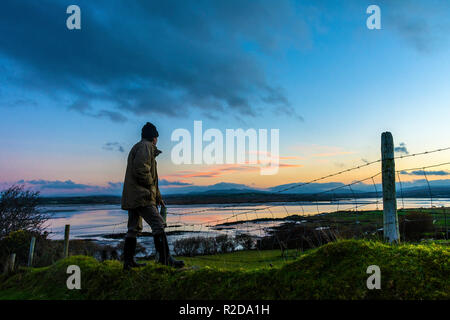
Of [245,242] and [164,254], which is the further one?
[245,242]

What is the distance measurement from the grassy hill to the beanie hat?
224 cm

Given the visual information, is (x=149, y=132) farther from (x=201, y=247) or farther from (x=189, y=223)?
(x=189, y=223)

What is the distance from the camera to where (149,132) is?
16.3ft

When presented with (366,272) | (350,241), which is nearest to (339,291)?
(366,272)

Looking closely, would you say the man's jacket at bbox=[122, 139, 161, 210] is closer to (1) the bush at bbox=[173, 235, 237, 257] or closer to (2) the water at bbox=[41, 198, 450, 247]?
(2) the water at bbox=[41, 198, 450, 247]

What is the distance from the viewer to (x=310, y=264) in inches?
139

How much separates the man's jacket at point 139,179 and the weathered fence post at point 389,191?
382 cm

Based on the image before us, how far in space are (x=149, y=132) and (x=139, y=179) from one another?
0.91 metres

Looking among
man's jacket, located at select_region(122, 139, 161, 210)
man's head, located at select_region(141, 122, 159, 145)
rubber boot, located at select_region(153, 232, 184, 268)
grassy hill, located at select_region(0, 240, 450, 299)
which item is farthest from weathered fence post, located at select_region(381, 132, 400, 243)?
man's head, located at select_region(141, 122, 159, 145)

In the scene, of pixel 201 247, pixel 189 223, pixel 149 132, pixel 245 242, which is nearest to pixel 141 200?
pixel 149 132

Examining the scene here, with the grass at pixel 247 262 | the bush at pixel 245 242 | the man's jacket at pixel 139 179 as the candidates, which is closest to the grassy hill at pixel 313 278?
the grass at pixel 247 262

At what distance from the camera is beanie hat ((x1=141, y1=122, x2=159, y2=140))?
495 cm
